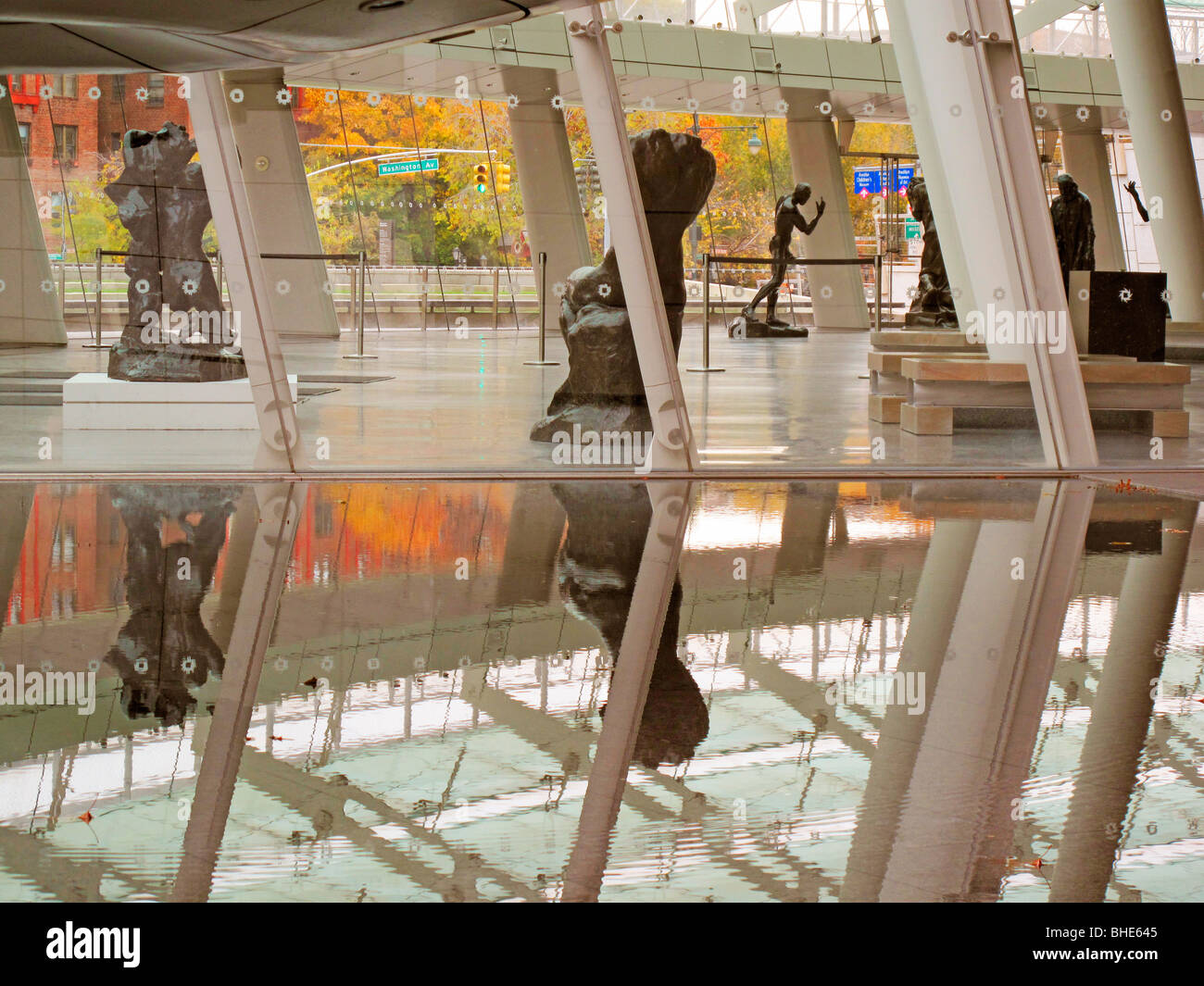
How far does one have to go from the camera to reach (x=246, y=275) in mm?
7051

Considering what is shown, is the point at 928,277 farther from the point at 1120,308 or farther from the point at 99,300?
the point at 99,300

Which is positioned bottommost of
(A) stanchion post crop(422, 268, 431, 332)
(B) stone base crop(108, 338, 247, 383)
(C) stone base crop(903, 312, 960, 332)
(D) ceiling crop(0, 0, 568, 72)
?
(B) stone base crop(108, 338, 247, 383)

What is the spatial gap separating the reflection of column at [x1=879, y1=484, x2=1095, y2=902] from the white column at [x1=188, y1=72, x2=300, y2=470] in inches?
146

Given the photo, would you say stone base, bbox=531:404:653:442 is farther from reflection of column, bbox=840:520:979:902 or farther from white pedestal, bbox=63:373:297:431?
reflection of column, bbox=840:520:979:902

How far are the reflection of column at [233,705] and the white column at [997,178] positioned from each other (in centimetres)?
394

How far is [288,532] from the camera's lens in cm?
555

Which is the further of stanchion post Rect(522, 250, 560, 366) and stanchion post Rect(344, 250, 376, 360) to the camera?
stanchion post Rect(522, 250, 560, 366)

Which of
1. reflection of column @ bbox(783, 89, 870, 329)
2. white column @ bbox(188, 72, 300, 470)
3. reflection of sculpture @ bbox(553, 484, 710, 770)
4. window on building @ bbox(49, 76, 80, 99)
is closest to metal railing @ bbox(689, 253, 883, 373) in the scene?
reflection of column @ bbox(783, 89, 870, 329)

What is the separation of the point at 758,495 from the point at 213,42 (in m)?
5.55

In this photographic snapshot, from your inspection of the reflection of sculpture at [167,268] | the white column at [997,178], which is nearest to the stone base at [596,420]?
the reflection of sculpture at [167,268]

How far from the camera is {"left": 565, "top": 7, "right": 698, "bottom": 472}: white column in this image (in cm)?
701

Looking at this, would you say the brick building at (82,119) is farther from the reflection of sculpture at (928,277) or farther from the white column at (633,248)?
the reflection of sculpture at (928,277)

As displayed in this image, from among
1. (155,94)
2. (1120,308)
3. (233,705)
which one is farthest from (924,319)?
(233,705)
